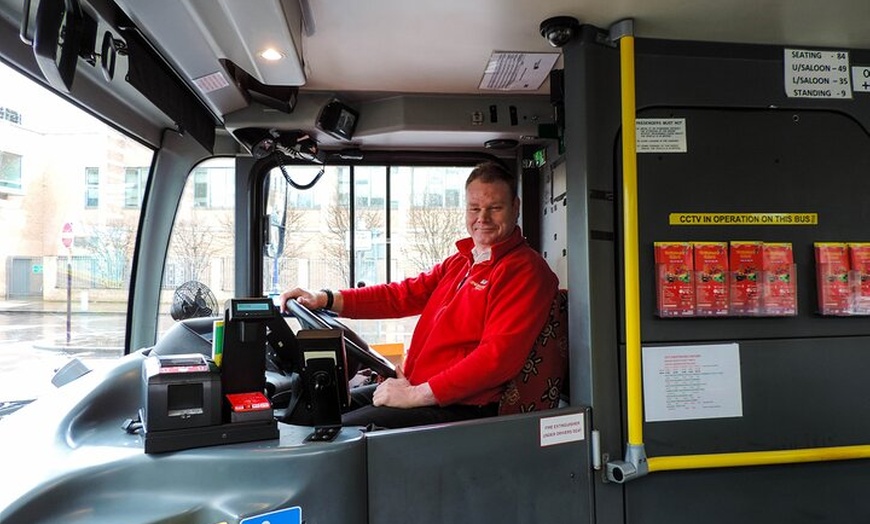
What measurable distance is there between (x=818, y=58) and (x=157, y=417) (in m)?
2.39

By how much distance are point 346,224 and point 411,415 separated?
1678 mm

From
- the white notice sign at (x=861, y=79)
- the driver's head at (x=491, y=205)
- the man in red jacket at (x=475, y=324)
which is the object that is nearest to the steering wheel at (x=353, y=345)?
the man in red jacket at (x=475, y=324)

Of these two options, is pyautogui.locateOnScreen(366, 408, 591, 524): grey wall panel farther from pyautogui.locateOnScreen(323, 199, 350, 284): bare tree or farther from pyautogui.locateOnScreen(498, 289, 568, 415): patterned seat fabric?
pyautogui.locateOnScreen(323, 199, 350, 284): bare tree

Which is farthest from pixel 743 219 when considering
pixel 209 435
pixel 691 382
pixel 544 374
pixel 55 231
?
pixel 55 231

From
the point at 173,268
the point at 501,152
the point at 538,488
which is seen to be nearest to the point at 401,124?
the point at 501,152

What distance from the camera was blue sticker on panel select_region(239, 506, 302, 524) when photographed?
4.30 ft

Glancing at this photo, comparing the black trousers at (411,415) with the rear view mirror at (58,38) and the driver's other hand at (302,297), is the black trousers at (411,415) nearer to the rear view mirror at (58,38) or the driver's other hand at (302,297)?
the driver's other hand at (302,297)

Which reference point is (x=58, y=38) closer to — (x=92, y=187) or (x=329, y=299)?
(x=92, y=187)

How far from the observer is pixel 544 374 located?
6.23 ft

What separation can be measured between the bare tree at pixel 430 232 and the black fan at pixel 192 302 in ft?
3.73

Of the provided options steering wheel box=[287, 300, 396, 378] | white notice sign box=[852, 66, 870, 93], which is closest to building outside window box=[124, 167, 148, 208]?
steering wheel box=[287, 300, 396, 378]

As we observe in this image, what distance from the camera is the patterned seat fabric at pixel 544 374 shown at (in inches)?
73.1

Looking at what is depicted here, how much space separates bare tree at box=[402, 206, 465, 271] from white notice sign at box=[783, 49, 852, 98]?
188 centimetres

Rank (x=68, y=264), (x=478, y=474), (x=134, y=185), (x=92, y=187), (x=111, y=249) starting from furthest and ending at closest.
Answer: (x=134, y=185) < (x=111, y=249) < (x=92, y=187) < (x=68, y=264) < (x=478, y=474)
